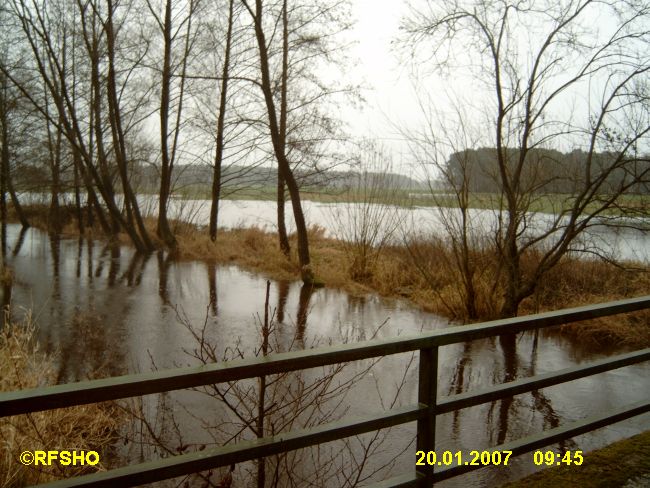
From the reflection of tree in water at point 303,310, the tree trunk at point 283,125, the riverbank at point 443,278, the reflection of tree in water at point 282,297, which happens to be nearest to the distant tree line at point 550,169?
the riverbank at point 443,278

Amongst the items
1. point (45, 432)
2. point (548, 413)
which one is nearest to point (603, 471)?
point (548, 413)

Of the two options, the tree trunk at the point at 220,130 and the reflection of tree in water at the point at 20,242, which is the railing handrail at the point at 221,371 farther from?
the reflection of tree in water at the point at 20,242

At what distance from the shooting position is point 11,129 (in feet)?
87.8

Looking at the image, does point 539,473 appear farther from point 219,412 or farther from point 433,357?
point 219,412

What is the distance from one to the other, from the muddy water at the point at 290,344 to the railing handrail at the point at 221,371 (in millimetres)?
1537

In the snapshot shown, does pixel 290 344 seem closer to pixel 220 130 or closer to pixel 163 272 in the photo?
pixel 163 272

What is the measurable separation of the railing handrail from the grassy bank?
86cm

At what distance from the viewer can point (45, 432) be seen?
4.18 metres

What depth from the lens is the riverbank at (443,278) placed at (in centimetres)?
965

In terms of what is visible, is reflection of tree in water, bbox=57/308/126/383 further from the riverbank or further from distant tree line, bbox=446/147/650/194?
distant tree line, bbox=446/147/650/194

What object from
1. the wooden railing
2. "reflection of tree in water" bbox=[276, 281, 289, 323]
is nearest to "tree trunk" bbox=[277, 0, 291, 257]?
"reflection of tree in water" bbox=[276, 281, 289, 323]

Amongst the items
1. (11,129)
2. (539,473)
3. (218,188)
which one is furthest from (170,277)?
(11,129)

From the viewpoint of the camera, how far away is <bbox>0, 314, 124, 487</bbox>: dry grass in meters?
3.69

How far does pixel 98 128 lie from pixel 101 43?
358 cm
